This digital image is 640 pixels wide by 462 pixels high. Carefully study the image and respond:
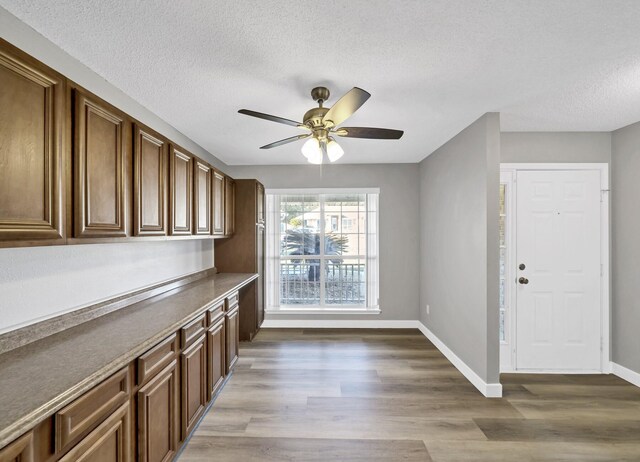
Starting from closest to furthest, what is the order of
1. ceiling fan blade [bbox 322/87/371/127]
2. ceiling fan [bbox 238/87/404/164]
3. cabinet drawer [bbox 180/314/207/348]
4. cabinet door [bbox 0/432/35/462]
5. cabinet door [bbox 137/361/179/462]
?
cabinet door [bbox 0/432/35/462] → cabinet door [bbox 137/361/179/462] → ceiling fan blade [bbox 322/87/371/127] → ceiling fan [bbox 238/87/404/164] → cabinet drawer [bbox 180/314/207/348]

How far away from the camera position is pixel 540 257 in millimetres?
3109

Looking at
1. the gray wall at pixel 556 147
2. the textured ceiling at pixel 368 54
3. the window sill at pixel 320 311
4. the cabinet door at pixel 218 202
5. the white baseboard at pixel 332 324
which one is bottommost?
the white baseboard at pixel 332 324

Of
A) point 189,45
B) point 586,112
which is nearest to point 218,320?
point 189,45

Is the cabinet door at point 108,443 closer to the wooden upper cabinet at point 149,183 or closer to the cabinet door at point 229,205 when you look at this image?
the wooden upper cabinet at point 149,183

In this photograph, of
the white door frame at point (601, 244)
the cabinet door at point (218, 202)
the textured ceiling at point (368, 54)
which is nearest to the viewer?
the textured ceiling at point (368, 54)

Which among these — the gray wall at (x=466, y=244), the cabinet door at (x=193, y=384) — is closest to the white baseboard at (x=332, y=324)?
the gray wall at (x=466, y=244)

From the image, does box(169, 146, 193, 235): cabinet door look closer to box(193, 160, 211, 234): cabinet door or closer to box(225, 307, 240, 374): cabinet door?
box(193, 160, 211, 234): cabinet door

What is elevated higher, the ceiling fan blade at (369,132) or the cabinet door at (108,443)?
the ceiling fan blade at (369,132)

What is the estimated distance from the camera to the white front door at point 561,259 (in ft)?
10.2

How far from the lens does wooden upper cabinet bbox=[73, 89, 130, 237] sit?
147 centimetres

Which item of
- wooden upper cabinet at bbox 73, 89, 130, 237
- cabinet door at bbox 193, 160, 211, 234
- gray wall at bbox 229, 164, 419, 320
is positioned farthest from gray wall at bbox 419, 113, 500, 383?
wooden upper cabinet at bbox 73, 89, 130, 237

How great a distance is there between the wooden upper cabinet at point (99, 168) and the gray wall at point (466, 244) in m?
2.83

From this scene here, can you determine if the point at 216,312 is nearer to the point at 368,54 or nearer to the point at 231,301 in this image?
the point at 231,301

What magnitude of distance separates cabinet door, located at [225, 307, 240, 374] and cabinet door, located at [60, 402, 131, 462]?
148 centimetres
